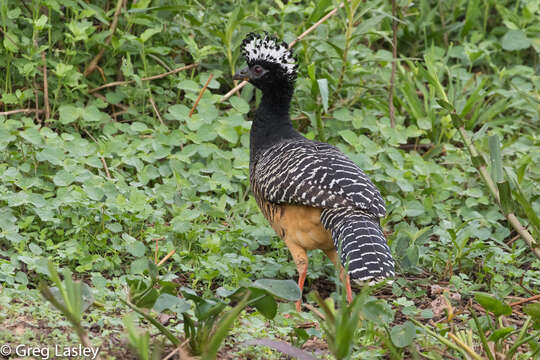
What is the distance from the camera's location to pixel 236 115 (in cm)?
648

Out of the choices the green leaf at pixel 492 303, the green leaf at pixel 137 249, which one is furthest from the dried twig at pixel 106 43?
the green leaf at pixel 492 303

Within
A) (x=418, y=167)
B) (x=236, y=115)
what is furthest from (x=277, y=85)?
(x=418, y=167)

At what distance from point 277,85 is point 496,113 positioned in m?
2.47

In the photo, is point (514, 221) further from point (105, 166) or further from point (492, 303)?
point (105, 166)

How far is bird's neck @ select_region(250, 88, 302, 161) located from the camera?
5.70 meters

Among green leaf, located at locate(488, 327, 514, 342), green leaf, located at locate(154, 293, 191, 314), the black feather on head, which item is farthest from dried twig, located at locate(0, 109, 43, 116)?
green leaf, located at locate(488, 327, 514, 342)

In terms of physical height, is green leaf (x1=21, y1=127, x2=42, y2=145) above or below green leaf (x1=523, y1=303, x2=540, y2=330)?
below

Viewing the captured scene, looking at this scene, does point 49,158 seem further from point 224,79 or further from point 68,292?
point 68,292

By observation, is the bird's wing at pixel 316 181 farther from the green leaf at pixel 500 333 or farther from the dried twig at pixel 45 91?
the dried twig at pixel 45 91

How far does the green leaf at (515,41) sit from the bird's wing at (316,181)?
3.67m

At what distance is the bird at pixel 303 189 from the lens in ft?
13.9

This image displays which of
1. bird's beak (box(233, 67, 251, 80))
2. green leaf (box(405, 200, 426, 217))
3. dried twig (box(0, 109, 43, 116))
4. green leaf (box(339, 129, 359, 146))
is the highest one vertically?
bird's beak (box(233, 67, 251, 80))

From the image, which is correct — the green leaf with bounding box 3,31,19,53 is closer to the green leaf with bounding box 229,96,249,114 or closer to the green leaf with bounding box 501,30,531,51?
the green leaf with bounding box 229,96,249,114

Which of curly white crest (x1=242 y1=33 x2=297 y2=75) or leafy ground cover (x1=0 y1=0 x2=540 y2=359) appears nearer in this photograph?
leafy ground cover (x1=0 y1=0 x2=540 y2=359)
